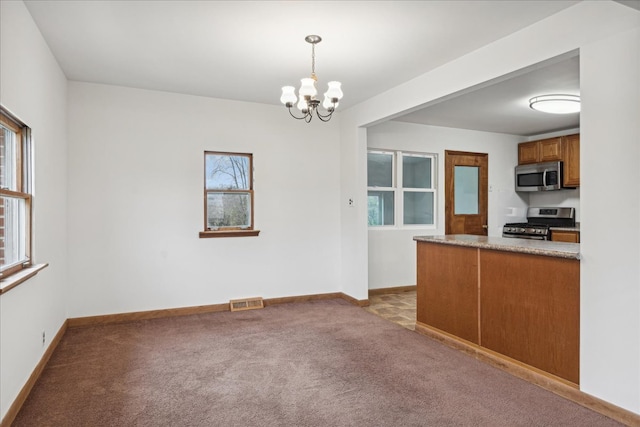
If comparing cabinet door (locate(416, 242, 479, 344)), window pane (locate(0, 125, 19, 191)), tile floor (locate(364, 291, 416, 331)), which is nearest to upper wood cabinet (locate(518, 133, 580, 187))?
tile floor (locate(364, 291, 416, 331))

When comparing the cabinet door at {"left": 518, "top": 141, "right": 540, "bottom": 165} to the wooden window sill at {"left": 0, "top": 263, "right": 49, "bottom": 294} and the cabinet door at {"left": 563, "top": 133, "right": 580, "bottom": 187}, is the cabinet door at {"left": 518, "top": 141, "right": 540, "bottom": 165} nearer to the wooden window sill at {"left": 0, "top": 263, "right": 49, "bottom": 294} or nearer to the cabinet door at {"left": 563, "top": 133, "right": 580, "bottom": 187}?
the cabinet door at {"left": 563, "top": 133, "right": 580, "bottom": 187}

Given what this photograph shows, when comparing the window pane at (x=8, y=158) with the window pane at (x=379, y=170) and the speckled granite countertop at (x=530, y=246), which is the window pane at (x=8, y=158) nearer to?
the speckled granite countertop at (x=530, y=246)

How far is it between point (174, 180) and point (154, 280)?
116 centimetres

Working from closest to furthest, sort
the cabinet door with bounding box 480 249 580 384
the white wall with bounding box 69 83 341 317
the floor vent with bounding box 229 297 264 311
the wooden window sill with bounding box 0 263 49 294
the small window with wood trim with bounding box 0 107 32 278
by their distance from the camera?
the wooden window sill with bounding box 0 263 49 294 → the small window with wood trim with bounding box 0 107 32 278 → the cabinet door with bounding box 480 249 580 384 → the white wall with bounding box 69 83 341 317 → the floor vent with bounding box 229 297 264 311

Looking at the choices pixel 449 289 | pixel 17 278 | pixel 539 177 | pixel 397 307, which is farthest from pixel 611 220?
pixel 539 177

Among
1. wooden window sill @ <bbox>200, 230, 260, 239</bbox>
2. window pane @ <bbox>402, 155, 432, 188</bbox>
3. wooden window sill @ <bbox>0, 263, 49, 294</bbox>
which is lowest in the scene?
wooden window sill @ <bbox>0, 263, 49, 294</bbox>

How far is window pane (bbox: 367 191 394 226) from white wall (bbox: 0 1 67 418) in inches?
149

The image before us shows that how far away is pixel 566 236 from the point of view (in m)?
5.57

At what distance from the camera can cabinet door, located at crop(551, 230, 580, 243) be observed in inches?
214

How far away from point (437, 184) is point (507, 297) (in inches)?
130

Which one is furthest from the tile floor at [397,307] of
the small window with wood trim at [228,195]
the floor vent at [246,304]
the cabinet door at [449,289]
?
the small window with wood trim at [228,195]

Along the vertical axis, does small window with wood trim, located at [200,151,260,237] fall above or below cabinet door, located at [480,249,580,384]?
above

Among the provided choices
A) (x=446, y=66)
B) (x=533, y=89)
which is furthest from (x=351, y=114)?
(x=533, y=89)

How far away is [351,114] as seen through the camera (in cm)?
518
